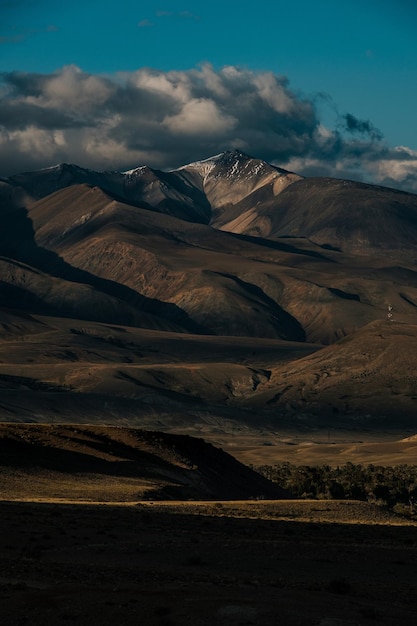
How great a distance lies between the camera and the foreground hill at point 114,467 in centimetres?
7094

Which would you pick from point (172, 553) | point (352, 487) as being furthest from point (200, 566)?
point (352, 487)

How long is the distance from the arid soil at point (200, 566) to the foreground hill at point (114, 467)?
9.67 metres

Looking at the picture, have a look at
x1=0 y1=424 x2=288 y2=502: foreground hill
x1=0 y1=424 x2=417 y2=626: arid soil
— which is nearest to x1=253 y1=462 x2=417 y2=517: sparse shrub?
x1=0 y1=424 x2=288 y2=502: foreground hill

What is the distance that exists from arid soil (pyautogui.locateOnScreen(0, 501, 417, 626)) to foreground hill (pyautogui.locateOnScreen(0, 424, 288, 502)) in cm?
967

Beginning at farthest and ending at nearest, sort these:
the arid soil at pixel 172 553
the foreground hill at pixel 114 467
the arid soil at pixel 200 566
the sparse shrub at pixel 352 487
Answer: the sparse shrub at pixel 352 487, the foreground hill at pixel 114 467, the arid soil at pixel 172 553, the arid soil at pixel 200 566

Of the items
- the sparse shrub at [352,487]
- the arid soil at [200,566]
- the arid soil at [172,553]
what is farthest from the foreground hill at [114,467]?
the sparse shrub at [352,487]

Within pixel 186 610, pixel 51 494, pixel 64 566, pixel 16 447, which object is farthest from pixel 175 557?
pixel 16 447

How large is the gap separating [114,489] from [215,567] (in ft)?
116

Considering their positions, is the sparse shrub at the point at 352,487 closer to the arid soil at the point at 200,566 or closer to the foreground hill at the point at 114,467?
the foreground hill at the point at 114,467

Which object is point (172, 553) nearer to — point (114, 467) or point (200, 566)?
point (200, 566)

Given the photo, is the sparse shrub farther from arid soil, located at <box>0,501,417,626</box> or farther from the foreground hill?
arid soil, located at <box>0,501,417,626</box>

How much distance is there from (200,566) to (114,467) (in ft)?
151

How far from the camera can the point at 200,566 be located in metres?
37.0

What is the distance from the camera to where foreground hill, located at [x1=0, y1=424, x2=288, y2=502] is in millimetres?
70938
